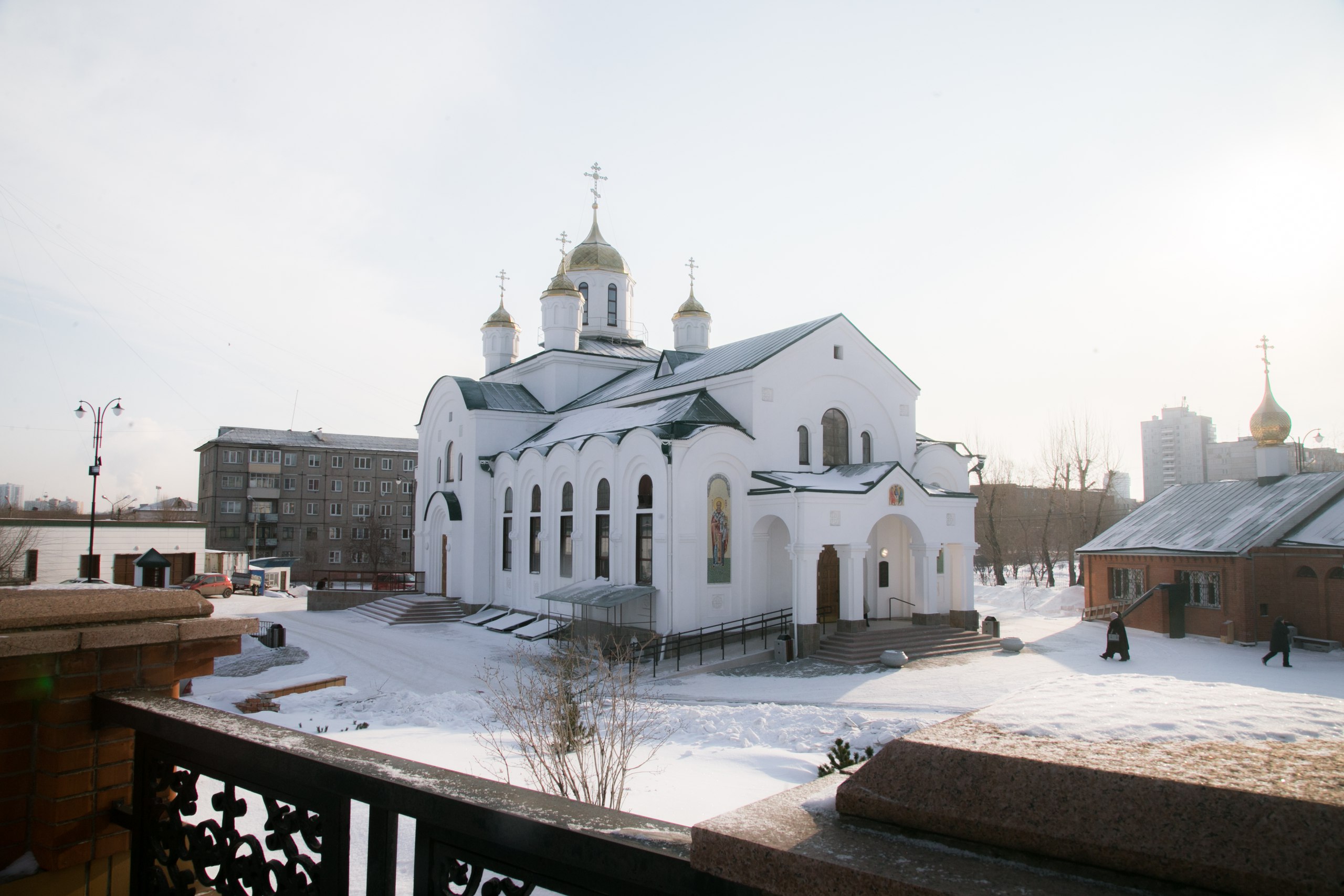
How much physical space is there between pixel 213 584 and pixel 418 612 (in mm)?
11817

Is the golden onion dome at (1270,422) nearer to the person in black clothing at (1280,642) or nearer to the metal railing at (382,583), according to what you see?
the person in black clothing at (1280,642)

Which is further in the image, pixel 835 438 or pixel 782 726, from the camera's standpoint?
pixel 835 438

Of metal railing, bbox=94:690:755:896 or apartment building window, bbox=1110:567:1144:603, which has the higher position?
metal railing, bbox=94:690:755:896

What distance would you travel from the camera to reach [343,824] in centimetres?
217

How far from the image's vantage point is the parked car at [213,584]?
34469 mm

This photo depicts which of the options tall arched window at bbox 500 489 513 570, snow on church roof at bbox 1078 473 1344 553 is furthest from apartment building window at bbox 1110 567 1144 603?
tall arched window at bbox 500 489 513 570

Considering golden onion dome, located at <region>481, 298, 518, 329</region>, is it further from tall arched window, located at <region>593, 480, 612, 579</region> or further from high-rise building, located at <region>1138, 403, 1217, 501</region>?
high-rise building, located at <region>1138, 403, 1217, 501</region>

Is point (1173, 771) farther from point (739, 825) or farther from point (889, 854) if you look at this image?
Result: point (739, 825)

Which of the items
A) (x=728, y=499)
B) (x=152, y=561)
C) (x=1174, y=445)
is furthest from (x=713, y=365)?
(x=1174, y=445)

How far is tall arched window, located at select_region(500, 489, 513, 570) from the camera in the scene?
2877 cm

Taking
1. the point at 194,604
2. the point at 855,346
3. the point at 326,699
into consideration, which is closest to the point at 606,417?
the point at 855,346

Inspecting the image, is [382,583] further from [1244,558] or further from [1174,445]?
[1174,445]

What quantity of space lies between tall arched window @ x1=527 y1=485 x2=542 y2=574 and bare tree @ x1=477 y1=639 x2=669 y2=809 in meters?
13.5

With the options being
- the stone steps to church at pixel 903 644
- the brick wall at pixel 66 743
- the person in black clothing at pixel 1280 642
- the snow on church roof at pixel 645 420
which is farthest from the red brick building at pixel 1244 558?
the brick wall at pixel 66 743
